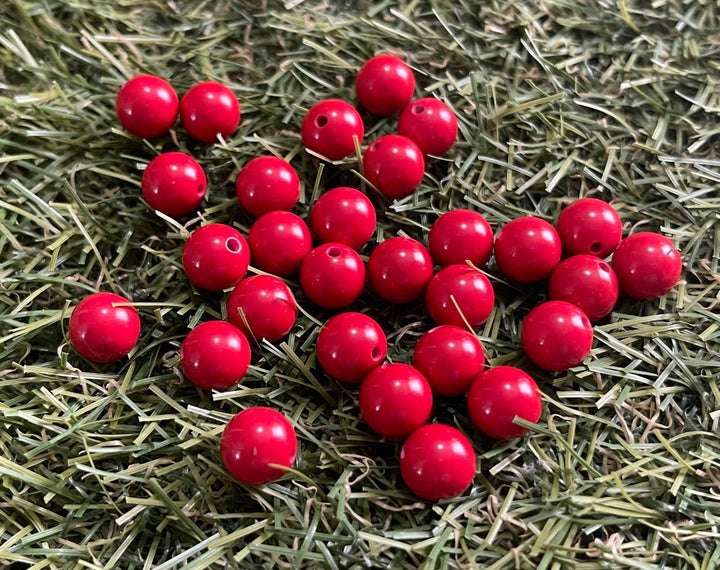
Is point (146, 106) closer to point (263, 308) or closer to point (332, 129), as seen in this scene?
point (332, 129)

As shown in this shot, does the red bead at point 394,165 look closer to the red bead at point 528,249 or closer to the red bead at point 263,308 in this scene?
the red bead at point 528,249

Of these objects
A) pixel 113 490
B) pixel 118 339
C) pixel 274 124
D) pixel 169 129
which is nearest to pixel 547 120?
pixel 274 124

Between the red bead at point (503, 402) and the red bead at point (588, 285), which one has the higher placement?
the red bead at point (588, 285)

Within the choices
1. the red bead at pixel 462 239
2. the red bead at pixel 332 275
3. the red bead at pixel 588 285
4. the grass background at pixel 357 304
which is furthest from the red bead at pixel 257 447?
the red bead at pixel 588 285

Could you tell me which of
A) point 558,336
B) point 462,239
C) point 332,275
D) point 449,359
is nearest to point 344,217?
point 332,275

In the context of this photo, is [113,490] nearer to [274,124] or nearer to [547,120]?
[274,124]

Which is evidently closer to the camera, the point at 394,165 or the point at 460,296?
the point at 460,296

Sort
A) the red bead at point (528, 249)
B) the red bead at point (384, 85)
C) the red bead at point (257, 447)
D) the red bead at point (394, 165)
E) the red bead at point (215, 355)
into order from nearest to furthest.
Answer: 1. the red bead at point (257, 447)
2. the red bead at point (215, 355)
3. the red bead at point (528, 249)
4. the red bead at point (394, 165)
5. the red bead at point (384, 85)
